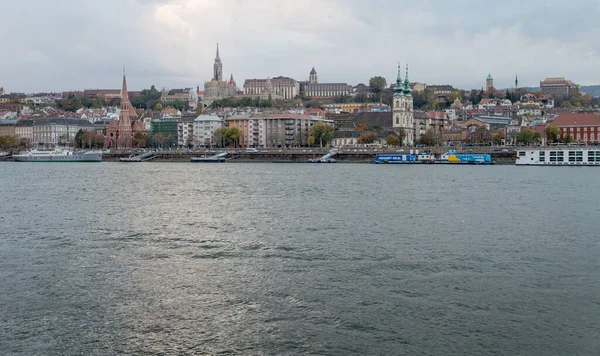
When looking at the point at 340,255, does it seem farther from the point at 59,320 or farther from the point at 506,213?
the point at 506,213

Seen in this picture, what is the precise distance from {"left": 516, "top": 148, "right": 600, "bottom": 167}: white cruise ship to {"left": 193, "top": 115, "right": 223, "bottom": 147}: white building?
167 ft

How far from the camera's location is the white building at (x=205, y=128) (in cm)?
10694

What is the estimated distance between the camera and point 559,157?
231ft

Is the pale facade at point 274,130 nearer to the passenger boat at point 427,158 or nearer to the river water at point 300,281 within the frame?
the passenger boat at point 427,158

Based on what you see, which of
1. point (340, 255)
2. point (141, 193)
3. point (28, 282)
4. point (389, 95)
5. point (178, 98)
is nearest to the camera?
point (28, 282)

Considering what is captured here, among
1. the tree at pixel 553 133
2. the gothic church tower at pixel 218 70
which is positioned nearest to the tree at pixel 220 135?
the tree at pixel 553 133

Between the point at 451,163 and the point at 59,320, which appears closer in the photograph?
the point at 59,320

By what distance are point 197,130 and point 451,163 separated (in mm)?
47227

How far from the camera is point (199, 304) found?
1223cm

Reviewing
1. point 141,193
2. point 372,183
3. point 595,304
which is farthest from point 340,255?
point 372,183

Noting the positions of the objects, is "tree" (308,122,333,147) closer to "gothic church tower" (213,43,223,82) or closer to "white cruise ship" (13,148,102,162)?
"white cruise ship" (13,148,102,162)

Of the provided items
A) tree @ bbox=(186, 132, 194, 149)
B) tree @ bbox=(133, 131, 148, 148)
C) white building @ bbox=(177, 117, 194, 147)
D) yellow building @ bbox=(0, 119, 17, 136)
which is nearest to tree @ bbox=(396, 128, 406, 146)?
tree @ bbox=(186, 132, 194, 149)

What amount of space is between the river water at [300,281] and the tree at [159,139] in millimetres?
82247

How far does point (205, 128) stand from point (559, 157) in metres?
56.0
